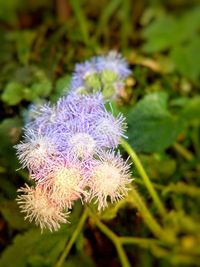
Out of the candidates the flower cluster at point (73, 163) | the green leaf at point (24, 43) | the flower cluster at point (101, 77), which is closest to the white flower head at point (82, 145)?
the flower cluster at point (73, 163)

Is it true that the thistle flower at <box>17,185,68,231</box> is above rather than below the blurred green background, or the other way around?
below

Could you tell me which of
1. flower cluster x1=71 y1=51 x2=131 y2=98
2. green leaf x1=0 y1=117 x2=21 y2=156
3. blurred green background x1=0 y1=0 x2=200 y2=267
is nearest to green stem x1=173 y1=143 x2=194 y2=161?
blurred green background x1=0 y1=0 x2=200 y2=267

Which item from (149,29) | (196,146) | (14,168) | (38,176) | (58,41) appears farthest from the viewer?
(149,29)

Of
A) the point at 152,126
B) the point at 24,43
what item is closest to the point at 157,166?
the point at 152,126

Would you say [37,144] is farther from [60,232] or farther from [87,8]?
[87,8]

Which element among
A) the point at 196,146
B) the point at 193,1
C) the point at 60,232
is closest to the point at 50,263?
the point at 60,232

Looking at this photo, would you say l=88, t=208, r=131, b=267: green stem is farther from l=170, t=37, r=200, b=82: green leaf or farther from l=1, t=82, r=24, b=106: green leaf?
l=170, t=37, r=200, b=82: green leaf

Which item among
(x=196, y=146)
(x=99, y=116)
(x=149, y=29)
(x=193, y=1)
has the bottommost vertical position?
(x=99, y=116)
